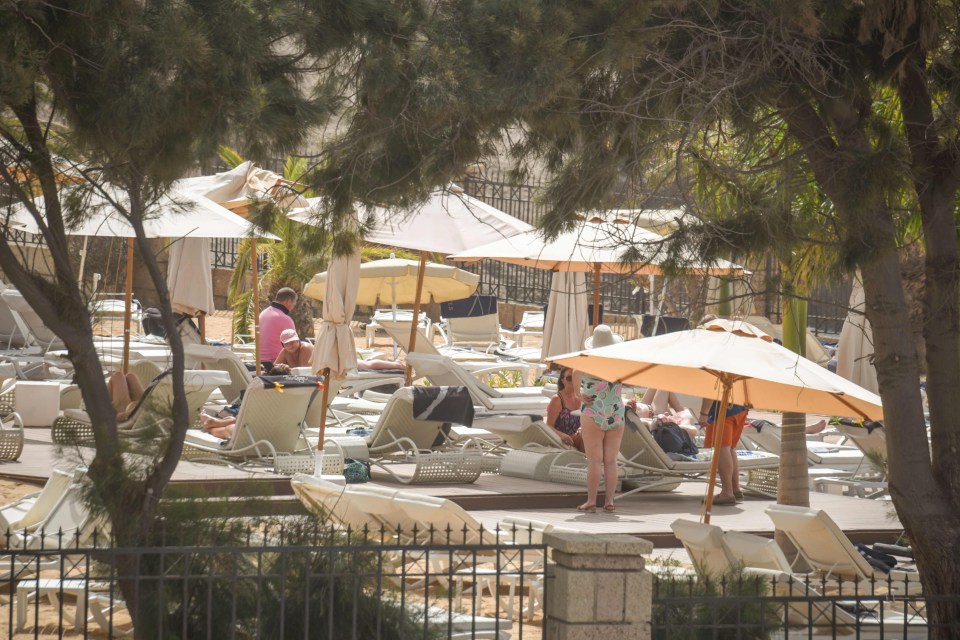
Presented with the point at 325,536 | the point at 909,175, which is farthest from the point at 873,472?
the point at 325,536

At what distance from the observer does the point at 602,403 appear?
9.94m

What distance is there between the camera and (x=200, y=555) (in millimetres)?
5199

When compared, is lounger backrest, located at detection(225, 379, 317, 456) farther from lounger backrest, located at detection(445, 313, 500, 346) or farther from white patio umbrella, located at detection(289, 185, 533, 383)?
lounger backrest, located at detection(445, 313, 500, 346)

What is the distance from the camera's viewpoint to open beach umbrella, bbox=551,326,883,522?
8156 millimetres

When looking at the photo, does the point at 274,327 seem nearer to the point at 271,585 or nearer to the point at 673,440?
the point at 673,440

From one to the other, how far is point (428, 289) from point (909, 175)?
1215cm

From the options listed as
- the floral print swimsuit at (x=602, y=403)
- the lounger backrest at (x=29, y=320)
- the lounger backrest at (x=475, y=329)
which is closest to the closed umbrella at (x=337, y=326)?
the floral print swimsuit at (x=602, y=403)

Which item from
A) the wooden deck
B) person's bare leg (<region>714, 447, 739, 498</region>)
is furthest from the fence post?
person's bare leg (<region>714, 447, 739, 498</region>)

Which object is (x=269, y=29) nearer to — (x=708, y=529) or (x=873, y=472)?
(x=708, y=529)

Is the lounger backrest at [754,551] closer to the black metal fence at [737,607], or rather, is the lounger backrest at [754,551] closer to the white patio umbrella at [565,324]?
the black metal fence at [737,607]

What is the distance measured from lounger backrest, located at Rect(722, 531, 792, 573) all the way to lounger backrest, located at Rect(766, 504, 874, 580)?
0.41 metres

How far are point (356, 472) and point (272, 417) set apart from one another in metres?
0.90

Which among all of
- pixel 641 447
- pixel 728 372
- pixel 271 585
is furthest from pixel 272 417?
pixel 271 585

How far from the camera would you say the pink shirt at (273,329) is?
14.9m
